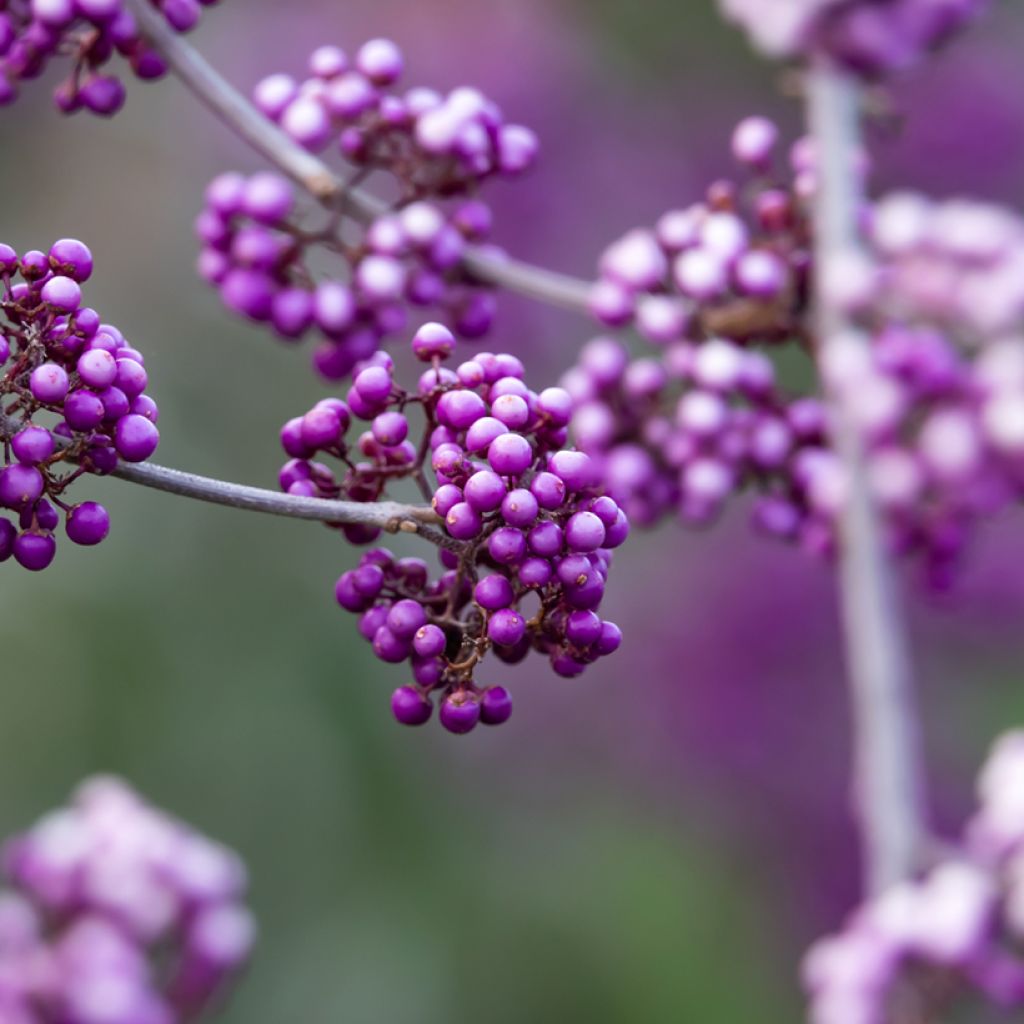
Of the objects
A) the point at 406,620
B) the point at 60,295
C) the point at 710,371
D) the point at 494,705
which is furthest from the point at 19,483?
the point at 710,371

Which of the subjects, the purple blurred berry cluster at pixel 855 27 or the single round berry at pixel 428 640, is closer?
the purple blurred berry cluster at pixel 855 27

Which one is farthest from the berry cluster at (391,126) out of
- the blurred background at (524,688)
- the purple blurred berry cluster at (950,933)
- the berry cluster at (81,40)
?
the blurred background at (524,688)

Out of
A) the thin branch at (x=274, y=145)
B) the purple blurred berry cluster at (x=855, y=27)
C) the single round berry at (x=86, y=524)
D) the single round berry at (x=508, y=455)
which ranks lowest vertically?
the single round berry at (x=86, y=524)

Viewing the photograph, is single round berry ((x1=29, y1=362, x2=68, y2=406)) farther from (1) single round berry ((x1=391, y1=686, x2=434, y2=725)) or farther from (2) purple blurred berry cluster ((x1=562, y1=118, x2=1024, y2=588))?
(2) purple blurred berry cluster ((x1=562, y1=118, x2=1024, y2=588))

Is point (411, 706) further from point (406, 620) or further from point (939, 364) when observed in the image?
point (939, 364)

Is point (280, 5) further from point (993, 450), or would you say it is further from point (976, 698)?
point (993, 450)

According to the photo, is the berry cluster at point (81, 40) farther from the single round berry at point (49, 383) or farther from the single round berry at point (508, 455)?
the single round berry at point (508, 455)
